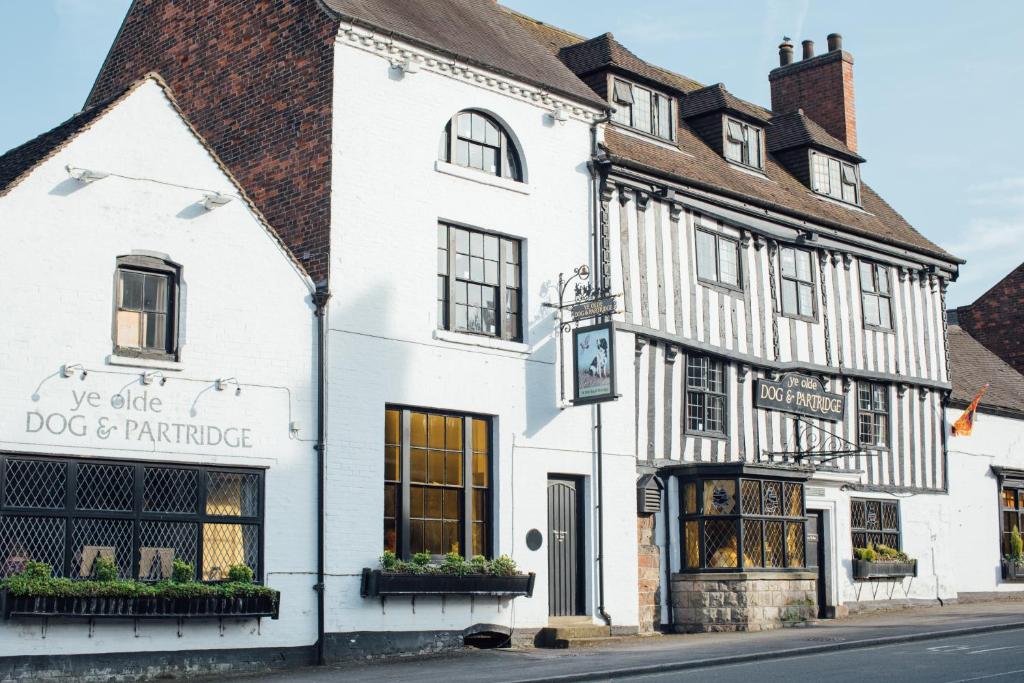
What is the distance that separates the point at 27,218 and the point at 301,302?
12.8 feet

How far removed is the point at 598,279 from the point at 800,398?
20.2 feet

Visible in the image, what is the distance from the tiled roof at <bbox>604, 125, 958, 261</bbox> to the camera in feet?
79.7

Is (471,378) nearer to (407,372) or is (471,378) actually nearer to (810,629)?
(407,372)

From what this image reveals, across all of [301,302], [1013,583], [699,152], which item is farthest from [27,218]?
[1013,583]

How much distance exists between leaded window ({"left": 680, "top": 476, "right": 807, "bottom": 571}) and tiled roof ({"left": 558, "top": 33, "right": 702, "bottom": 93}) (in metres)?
7.60

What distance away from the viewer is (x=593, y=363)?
2100 cm

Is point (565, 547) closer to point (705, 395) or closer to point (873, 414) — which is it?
point (705, 395)

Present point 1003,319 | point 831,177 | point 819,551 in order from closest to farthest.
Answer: point 819,551 → point 831,177 → point 1003,319

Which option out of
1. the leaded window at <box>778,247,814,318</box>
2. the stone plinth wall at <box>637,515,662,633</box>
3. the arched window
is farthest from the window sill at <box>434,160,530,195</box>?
the leaded window at <box>778,247,814,318</box>

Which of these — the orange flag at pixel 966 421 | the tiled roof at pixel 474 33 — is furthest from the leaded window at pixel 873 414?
the tiled roof at pixel 474 33

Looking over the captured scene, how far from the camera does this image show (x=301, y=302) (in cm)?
1861

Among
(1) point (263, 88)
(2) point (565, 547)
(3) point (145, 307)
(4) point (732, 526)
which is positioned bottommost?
(2) point (565, 547)

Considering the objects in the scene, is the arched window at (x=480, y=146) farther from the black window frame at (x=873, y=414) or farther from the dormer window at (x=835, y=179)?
the black window frame at (x=873, y=414)

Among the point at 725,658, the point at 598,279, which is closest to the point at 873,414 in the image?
the point at 598,279
